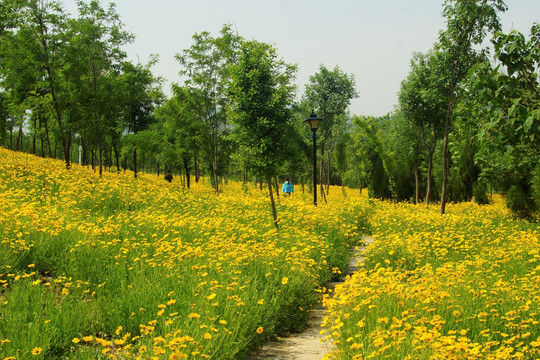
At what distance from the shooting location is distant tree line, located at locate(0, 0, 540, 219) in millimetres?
5133

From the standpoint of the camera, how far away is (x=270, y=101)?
10.9 m

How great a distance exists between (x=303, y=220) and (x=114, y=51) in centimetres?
1680

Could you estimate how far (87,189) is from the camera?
13.7 meters

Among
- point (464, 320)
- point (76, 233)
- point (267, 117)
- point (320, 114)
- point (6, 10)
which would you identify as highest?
point (6, 10)

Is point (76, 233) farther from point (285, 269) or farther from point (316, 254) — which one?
point (316, 254)

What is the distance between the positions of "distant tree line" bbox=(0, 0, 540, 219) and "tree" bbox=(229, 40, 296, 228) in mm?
32

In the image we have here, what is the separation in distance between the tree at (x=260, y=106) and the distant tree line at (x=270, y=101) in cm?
3

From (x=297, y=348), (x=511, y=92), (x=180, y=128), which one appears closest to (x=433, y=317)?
(x=297, y=348)

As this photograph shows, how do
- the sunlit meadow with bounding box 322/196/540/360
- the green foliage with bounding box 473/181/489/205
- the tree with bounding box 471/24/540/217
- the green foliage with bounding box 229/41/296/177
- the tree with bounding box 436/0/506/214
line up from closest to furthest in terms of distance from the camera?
1. the sunlit meadow with bounding box 322/196/540/360
2. the tree with bounding box 471/24/540/217
3. the green foliage with bounding box 229/41/296/177
4. the tree with bounding box 436/0/506/214
5. the green foliage with bounding box 473/181/489/205

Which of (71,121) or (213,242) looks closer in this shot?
(213,242)

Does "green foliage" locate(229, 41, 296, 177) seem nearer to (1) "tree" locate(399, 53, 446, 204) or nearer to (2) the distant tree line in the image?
(2) the distant tree line

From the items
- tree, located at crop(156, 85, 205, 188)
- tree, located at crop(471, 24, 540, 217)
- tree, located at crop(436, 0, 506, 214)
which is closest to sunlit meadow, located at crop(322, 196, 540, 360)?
tree, located at crop(471, 24, 540, 217)

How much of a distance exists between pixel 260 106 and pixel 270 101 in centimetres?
31

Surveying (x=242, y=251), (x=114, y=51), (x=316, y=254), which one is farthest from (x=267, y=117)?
(x=114, y=51)
